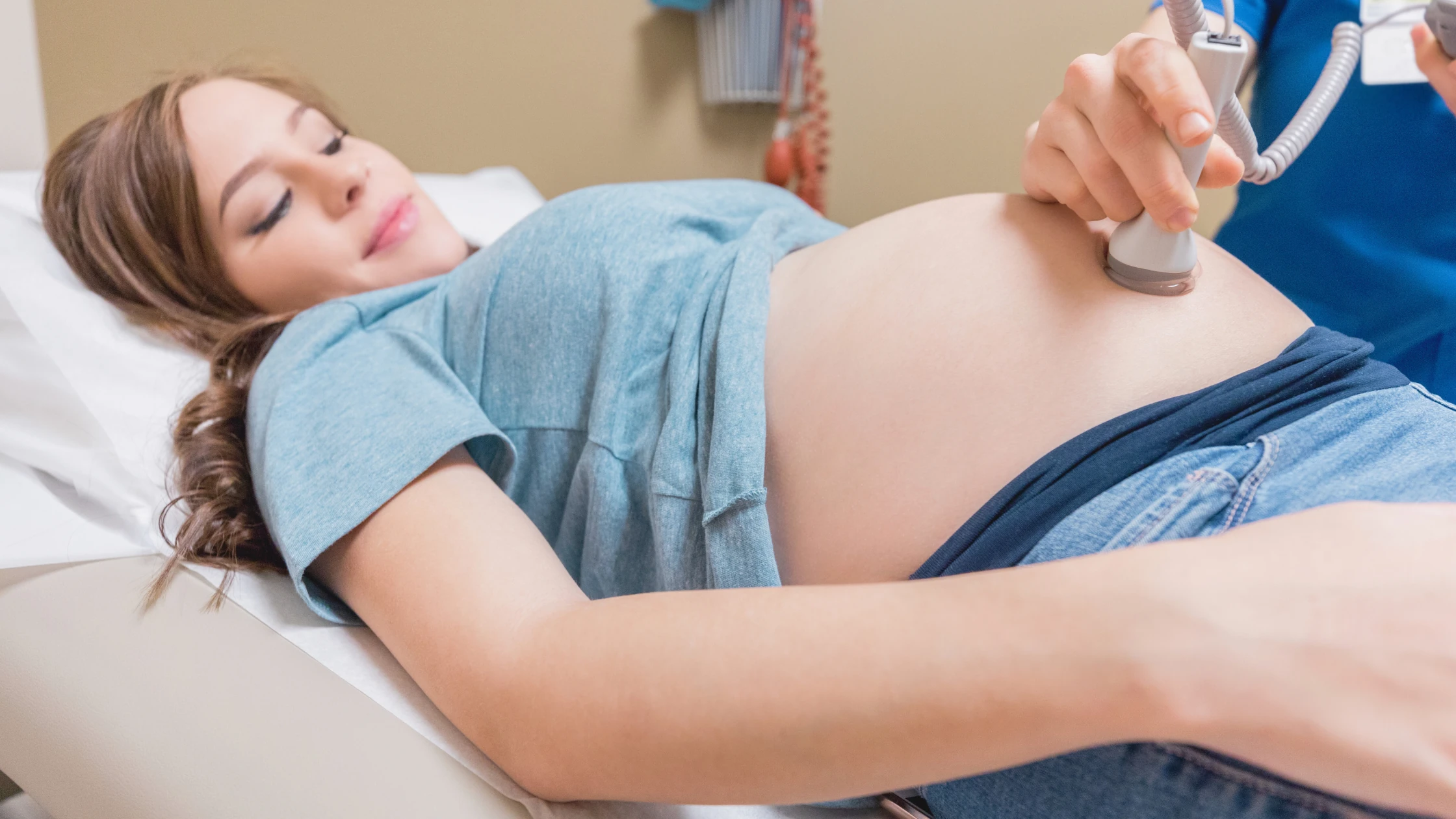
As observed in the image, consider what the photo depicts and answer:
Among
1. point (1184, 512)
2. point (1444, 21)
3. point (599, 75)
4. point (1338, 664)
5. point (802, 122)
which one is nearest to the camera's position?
point (1338, 664)

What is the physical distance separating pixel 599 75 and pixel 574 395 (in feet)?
4.11

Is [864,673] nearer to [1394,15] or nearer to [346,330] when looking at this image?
[346,330]

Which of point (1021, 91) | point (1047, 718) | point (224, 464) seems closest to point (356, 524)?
point (224, 464)

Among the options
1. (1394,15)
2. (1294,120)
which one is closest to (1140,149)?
(1294,120)

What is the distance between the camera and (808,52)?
6.34ft

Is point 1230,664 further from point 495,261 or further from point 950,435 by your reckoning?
point 495,261

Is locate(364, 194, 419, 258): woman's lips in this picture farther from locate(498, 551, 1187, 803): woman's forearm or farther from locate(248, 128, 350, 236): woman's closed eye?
locate(498, 551, 1187, 803): woman's forearm

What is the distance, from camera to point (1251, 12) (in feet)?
3.29

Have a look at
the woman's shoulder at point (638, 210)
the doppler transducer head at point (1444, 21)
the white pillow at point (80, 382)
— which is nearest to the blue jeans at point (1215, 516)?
the doppler transducer head at point (1444, 21)

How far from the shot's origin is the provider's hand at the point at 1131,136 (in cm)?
55

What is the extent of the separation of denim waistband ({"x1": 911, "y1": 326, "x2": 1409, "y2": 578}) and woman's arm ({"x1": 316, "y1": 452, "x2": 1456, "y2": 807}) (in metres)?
0.12

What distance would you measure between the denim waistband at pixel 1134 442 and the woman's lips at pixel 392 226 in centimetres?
78

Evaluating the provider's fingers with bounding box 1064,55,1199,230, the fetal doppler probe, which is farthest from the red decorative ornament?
the provider's fingers with bounding box 1064,55,1199,230

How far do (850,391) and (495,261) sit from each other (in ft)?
1.33
